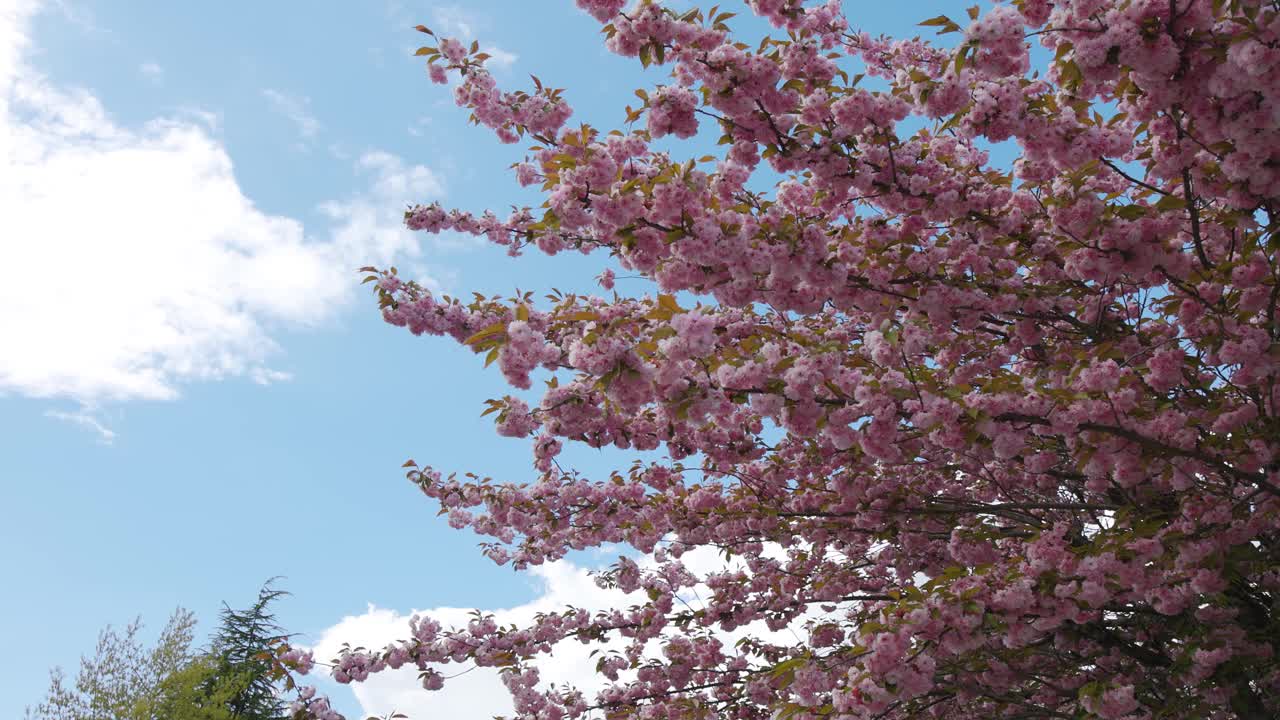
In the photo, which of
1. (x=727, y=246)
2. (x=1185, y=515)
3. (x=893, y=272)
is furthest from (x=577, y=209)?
(x=1185, y=515)

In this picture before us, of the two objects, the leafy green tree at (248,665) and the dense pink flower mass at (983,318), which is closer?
the dense pink flower mass at (983,318)

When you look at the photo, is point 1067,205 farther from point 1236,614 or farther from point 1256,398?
point 1236,614

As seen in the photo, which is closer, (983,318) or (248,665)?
(983,318)

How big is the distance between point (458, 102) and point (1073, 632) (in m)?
6.23

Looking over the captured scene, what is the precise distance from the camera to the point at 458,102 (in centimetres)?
639

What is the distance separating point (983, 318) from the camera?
489cm

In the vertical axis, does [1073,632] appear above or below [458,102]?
below

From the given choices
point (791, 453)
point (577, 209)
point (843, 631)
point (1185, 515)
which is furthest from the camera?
point (843, 631)

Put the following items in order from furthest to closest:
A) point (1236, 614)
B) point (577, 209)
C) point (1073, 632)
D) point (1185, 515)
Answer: point (1073, 632)
point (1236, 614)
point (1185, 515)
point (577, 209)

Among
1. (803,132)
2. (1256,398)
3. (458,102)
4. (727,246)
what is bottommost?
(1256,398)

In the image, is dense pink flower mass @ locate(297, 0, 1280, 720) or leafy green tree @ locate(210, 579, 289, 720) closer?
dense pink flower mass @ locate(297, 0, 1280, 720)

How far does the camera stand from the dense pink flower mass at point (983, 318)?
148 inches

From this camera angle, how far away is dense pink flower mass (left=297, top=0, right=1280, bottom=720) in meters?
3.76

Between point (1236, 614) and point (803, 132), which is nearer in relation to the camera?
point (803, 132)
